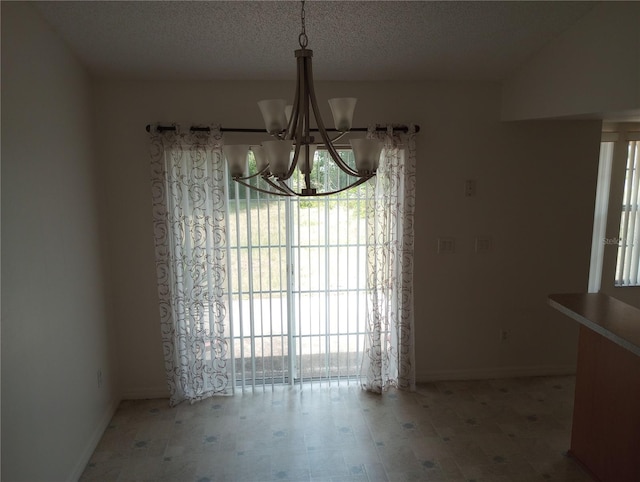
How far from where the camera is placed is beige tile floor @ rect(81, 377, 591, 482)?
2865 mm

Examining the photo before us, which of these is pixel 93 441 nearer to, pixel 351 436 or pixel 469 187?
pixel 351 436

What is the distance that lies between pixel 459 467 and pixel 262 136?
2.64 m

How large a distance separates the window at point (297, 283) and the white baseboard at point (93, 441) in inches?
37.1

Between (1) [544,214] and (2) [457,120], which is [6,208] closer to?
(2) [457,120]

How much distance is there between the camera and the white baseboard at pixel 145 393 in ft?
12.3

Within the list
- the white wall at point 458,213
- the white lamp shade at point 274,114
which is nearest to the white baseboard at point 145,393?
the white wall at point 458,213

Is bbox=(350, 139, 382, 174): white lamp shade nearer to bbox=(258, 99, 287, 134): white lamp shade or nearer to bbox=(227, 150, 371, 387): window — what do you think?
bbox=(258, 99, 287, 134): white lamp shade

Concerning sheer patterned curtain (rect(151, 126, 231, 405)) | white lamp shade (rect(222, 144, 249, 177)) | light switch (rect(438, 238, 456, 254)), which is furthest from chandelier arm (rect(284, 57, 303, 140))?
light switch (rect(438, 238, 456, 254))

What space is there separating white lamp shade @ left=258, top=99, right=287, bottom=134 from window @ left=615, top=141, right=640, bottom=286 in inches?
159

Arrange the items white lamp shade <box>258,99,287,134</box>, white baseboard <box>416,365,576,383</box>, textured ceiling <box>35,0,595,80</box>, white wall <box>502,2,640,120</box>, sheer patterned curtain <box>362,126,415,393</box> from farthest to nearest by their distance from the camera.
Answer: white baseboard <box>416,365,576,383</box>
sheer patterned curtain <box>362,126,415,393</box>
textured ceiling <box>35,0,595,80</box>
white wall <box>502,2,640,120</box>
white lamp shade <box>258,99,287,134</box>

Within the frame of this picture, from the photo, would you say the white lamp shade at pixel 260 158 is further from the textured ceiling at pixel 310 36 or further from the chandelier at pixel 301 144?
the textured ceiling at pixel 310 36

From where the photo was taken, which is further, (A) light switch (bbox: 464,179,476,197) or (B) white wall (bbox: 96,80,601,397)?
(A) light switch (bbox: 464,179,476,197)

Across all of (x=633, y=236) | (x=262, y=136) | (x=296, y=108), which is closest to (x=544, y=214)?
(x=633, y=236)

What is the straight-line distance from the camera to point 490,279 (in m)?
3.93
